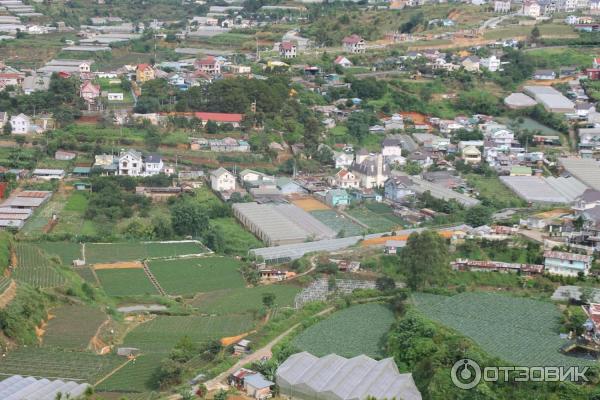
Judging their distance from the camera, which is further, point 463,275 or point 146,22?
point 146,22

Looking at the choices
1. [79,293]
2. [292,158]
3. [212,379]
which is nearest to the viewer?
[212,379]

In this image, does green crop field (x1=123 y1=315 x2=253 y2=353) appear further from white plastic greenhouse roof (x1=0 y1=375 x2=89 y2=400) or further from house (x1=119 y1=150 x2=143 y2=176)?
house (x1=119 y1=150 x2=143 y2=176)

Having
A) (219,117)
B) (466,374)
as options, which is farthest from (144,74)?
(466,374)

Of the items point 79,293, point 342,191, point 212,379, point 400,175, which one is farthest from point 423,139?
point 212,379

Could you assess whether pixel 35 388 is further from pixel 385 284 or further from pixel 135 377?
pixel 385 284

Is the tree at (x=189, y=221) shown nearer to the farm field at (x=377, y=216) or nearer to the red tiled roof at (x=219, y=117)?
the farm field at (x=377, y=216)

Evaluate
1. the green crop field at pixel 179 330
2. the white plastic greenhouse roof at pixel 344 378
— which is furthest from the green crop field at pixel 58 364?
the white plastic greenhouse roof at pixel 344 378

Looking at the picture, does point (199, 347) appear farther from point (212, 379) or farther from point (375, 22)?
point (375, 22)
